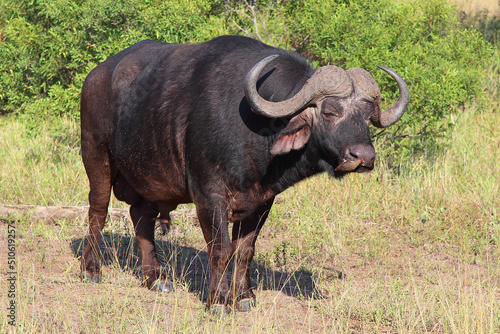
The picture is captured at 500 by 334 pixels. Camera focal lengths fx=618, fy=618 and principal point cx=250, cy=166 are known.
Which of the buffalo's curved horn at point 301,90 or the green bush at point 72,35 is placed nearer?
the buffalo's curved horn at point 301,90

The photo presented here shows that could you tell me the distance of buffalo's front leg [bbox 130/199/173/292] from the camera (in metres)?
5.77

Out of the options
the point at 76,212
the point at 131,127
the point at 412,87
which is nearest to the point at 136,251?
the point at 76,212

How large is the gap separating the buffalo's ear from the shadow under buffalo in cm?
121

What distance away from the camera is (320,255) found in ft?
20.7

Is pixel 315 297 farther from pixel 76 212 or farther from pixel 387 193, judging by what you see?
pixel 76 212

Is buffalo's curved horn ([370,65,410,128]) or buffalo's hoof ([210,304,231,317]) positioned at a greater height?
buffalo's curved horn ([370,65,410,128])

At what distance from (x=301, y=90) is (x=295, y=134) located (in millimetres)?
335

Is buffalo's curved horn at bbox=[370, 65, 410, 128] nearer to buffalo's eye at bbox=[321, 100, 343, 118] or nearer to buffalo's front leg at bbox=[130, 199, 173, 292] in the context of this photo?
buffalo's eye at bbox=[321, 100, 343, 118]

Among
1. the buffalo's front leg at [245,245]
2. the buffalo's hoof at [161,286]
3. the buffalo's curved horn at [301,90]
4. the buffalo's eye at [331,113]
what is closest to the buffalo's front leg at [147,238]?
the buffalo's hoof at [161,286]

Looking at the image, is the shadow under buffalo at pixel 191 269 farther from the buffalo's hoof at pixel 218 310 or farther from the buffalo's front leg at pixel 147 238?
the buffalo's hoof at pixel 218 310

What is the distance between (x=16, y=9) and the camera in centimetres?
934

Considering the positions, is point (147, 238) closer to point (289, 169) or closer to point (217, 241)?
point (217, 241)

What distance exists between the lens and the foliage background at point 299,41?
767 cm

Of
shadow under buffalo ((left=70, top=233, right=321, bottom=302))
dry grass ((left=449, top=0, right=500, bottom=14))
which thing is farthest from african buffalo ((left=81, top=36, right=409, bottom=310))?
dry grass ((left=449, top=0, right=500, bottom=14))
